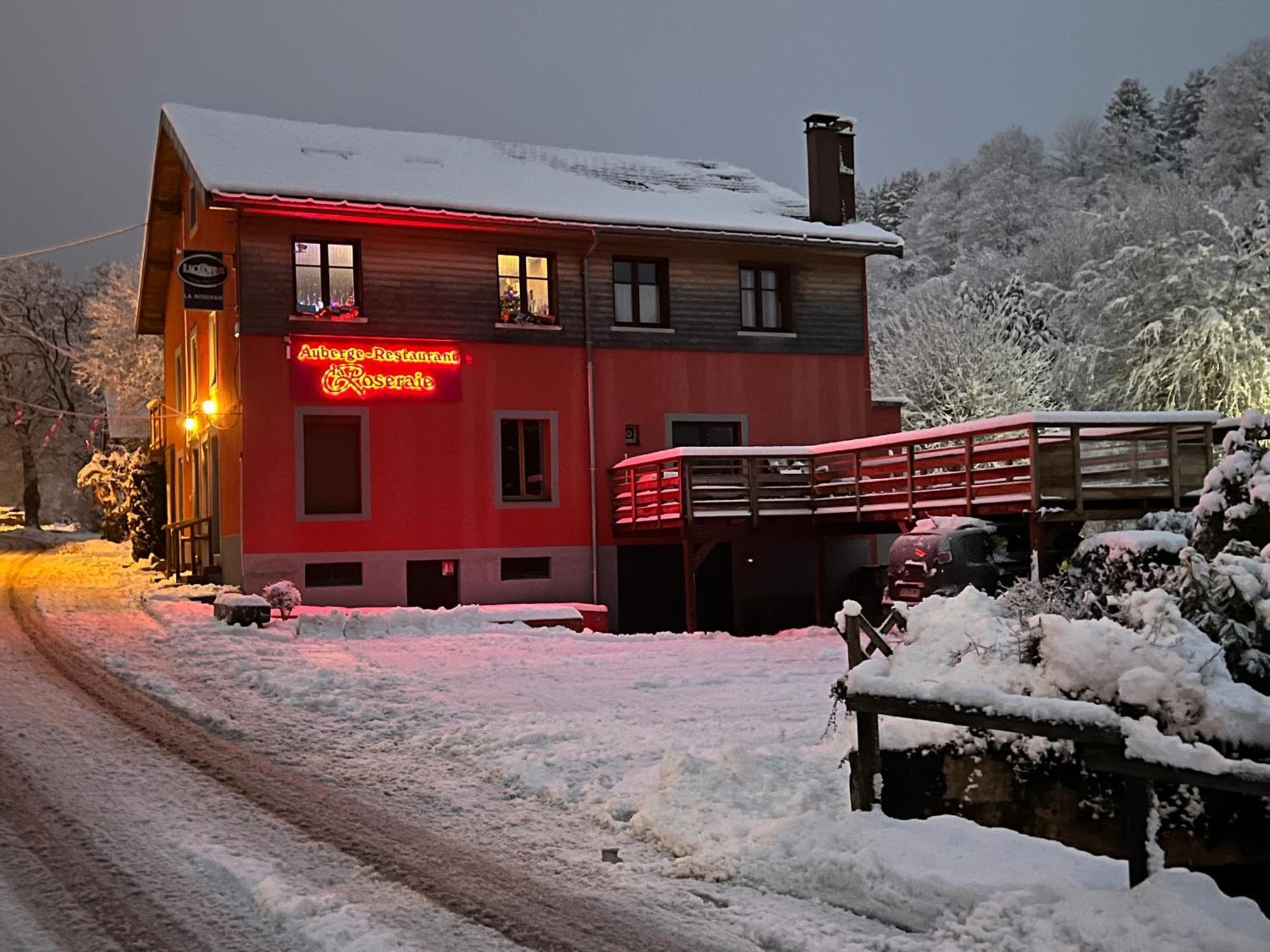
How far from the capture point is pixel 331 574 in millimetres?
20453

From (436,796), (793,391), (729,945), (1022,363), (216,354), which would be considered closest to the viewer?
(729,945)

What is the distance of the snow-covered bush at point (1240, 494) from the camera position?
6887 millimetres

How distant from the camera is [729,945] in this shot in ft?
17.3

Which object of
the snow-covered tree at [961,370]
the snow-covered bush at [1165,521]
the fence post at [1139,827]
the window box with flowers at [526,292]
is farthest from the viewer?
the snow-covered tree at [961,370]

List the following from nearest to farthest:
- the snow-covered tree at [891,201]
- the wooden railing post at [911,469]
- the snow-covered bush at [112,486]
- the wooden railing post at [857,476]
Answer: the wooden railing post at [911,469] → the wooden railing post at [857,476] → the snow-covered bush at [112,486] → the snow-covered tree at [891,201]

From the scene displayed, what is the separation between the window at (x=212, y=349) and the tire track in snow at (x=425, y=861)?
43.5 feet

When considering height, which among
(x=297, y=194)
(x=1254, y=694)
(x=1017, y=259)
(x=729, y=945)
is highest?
(x=1017, y=259)

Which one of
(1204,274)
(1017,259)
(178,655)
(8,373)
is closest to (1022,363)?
(1204,274)

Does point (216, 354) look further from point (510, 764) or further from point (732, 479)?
point (510, 764)

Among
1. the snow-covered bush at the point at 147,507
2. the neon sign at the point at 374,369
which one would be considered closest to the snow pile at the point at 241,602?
the neon sign at the point at 374,369

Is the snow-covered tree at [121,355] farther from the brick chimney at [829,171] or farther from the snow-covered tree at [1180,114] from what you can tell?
the snow-covered tree at [1180,114]

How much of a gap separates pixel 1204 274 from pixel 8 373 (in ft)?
144

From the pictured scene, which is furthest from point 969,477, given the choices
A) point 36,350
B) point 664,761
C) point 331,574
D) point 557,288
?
point 36,350

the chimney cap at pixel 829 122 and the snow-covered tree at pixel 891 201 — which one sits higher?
the snow-covered tree at pixel 891 201
